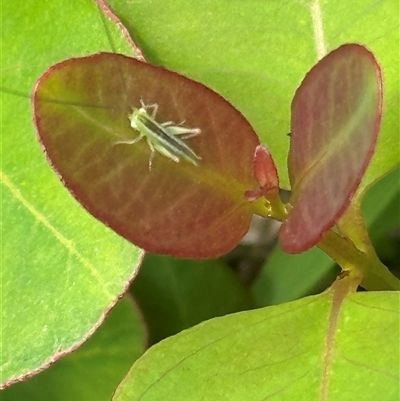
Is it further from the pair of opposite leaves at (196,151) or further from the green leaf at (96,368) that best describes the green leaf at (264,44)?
the green leaf at (96,368)

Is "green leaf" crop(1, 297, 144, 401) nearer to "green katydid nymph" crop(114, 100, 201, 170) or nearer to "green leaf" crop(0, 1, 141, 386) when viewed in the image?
"green leaf" crop(0, 1, 141, 386)

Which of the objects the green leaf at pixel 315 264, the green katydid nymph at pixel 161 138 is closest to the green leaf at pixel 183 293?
the green leaf at pixel 315 264

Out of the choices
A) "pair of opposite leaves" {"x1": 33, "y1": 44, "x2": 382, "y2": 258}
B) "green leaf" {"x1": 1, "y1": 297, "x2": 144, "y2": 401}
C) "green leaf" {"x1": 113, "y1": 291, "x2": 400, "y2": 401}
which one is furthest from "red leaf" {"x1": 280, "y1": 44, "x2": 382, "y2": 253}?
"green leaf" {"x1": 1, "y1": 297, "x2": 144, "y2": 401}

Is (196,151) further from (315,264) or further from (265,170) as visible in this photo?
(315,264)

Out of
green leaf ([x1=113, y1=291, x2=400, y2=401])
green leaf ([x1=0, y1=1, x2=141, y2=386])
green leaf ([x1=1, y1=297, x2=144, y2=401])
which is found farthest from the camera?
green leaf ([x1=1, y1=297, x2=144, y2=401])

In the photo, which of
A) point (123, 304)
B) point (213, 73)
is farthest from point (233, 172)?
point (123, 304)

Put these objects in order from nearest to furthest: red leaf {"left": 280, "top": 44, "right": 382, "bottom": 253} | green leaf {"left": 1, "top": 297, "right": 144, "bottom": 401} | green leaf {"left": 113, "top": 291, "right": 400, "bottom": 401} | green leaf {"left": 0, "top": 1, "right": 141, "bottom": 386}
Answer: red leaf {"left": 280, "top": 44, "right": 382, "bottom": 253} < green leaf {"left": 113, "top": 291, "right": 400, "bottom": 401} < green leaf {"left": 0, "top": 1, "right": 141, "bottom": 386} < green leaf {"left": 1, "top": 297, "right": 144, "bottom": 401}
